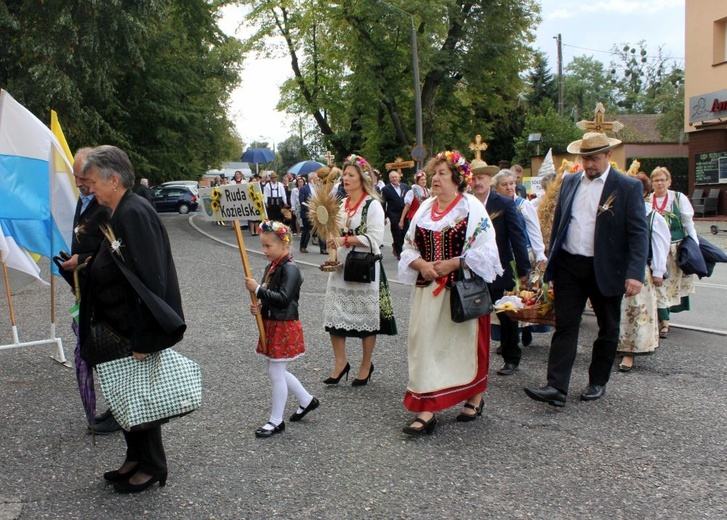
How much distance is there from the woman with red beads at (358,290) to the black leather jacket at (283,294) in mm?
1009

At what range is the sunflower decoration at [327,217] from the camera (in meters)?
5.76

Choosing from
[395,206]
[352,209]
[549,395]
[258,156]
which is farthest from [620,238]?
[258,156]

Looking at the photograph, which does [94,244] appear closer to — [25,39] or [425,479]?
[425,479]

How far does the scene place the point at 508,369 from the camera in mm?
6453

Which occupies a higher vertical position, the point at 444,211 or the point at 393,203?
the point at 444,211

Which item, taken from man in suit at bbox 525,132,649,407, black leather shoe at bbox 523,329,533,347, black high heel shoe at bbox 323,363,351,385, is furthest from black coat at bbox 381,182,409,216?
man in suit at bbox 525,132,649,407

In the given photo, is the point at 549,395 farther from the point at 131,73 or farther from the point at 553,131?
the point at 553,131

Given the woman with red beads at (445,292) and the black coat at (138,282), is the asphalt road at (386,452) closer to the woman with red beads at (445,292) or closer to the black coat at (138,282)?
the woman with red beads at (445,292)

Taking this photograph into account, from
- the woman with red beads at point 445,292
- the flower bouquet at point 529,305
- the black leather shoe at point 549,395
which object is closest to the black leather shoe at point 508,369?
the flower bouquet at point 529,305

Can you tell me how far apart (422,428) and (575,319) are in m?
1.49

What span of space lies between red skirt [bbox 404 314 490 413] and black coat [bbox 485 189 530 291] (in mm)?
1134

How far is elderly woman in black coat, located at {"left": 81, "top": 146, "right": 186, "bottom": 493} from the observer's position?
3.79 metres

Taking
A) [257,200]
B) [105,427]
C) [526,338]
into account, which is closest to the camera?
[257,200]

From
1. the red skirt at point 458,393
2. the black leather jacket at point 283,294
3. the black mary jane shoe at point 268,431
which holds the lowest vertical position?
the black mary jane shoe at point 268,431
